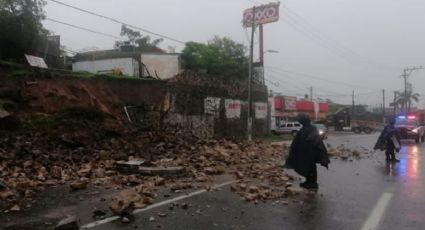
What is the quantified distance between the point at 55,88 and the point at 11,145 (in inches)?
356

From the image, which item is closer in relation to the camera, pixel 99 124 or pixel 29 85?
pixel 99 124

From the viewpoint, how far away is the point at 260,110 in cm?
4622

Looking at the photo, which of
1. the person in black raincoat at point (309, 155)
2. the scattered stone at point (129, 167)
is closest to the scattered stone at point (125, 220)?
the person in black raincoat at point (309, 155)

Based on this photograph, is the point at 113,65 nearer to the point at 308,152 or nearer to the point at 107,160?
the point at 107,160

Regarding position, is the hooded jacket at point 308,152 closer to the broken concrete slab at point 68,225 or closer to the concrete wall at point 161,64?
the broken concrete slab at point 68,225

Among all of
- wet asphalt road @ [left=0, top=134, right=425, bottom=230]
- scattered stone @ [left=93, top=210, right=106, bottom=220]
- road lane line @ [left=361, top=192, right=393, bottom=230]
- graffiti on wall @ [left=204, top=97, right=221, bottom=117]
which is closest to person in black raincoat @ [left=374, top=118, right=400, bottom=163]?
wet asphalt road @ [left=0, top=134, right=425, bottom=230]

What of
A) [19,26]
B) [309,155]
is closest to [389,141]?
[309,155]

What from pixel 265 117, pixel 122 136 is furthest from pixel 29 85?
pixel 265 117

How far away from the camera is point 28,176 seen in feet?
42.2

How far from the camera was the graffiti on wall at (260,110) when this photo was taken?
149ft

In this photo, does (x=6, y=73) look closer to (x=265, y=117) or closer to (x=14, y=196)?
(x=14, y=196)

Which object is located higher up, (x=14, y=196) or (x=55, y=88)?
(x=55, y=88)

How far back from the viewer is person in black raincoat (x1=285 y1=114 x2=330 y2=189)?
11.2 meters

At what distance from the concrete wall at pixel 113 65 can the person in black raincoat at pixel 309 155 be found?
31.6 m
